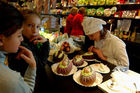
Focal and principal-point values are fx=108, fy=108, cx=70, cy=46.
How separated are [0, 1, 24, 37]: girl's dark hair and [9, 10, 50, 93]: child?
1.73 feet

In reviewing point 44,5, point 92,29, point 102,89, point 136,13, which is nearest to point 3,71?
point 102,89

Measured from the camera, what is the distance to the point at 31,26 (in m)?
1.13

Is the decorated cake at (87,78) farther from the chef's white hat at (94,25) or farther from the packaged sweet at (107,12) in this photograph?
the packaged sweet at (107,12)

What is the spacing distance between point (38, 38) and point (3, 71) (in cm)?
79

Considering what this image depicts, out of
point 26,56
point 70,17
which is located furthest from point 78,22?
point 26,56

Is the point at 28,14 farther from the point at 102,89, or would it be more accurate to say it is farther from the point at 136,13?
the point at 136,13

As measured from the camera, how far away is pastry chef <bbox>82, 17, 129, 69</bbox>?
1410mm

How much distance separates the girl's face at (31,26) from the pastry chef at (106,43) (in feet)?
2.33

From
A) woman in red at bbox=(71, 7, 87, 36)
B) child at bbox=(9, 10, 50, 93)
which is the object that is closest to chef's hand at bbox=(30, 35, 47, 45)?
child at bbox=(9, 10, 50, 93)

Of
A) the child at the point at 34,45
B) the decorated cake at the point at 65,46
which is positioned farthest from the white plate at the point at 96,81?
the decorated cake at the point at 65,46

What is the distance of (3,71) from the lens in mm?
527

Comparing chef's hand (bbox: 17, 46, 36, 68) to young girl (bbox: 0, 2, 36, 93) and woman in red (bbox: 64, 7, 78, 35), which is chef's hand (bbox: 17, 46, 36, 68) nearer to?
young girl (bbox: 0, 2, 36, 93)

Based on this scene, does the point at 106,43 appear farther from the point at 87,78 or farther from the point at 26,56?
the point at 26,56

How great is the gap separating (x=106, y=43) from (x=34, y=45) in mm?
1046
